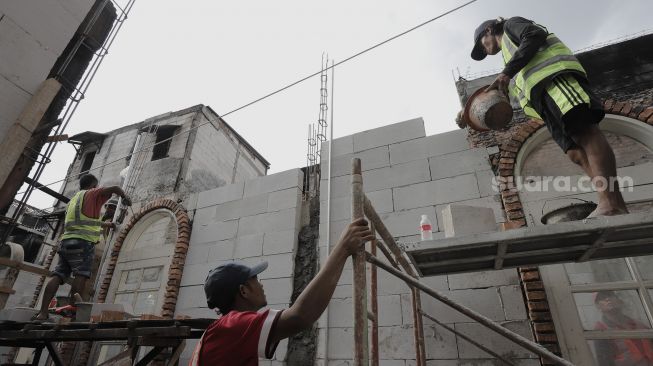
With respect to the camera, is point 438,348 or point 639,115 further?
point 639,115

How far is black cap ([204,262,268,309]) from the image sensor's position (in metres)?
1.76

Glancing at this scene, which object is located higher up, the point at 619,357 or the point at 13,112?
the point at 13,112

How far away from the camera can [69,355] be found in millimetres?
5520

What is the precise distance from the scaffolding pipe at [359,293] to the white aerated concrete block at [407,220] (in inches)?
85.4

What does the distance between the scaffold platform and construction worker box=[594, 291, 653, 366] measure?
0.82 meters

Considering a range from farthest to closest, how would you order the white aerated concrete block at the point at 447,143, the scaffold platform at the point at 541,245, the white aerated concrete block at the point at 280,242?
the white aerated concrete block at the point at 280,242 → the white aerated concrete block at the point at 447,143 → the scaffold platform at the point at 541,245

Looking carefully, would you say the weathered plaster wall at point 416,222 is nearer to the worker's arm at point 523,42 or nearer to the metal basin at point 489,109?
the metal basin at point 489,109

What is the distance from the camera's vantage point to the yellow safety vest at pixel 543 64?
7.25 ft

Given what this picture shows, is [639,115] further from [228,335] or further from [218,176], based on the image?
[218,176]

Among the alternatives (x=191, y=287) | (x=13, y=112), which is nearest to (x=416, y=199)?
(x=191, y=287)

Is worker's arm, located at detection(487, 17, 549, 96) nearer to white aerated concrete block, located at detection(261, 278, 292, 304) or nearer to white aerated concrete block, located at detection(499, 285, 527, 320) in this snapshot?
white aerated concrete block, located at detection(499, 285, 527, 320)

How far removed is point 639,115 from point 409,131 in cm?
239

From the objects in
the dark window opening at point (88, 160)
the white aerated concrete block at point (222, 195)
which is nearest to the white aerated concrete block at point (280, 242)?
the white aerated concrete block at point (222, 195)

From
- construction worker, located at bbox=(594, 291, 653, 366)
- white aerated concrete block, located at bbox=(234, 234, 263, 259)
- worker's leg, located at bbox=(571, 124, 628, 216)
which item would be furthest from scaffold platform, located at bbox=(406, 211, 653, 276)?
white aerated concrete block, located at bbox=(234, 234, 263, 259)
